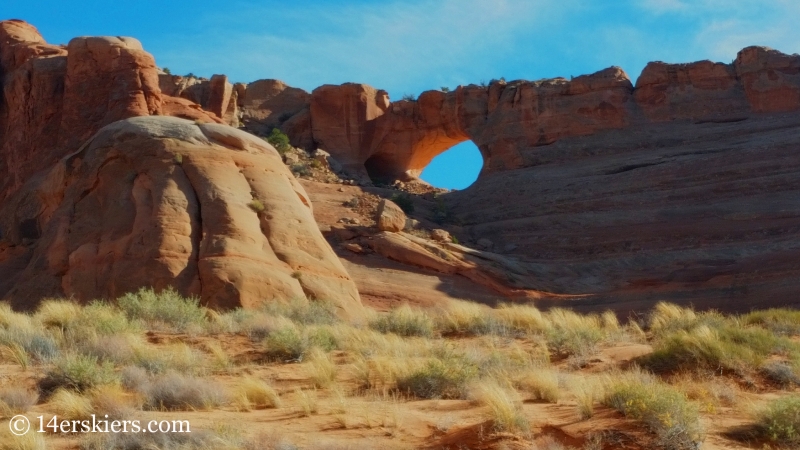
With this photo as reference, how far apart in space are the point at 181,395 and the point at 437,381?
8.08 feet

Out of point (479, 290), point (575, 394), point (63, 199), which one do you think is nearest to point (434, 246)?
point (479, 290)

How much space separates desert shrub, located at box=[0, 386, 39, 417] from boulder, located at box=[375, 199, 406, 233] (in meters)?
20.5

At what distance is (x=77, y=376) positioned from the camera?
28.7 ft

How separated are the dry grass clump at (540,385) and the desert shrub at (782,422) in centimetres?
188

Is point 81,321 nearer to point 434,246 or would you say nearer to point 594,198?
point 434,246

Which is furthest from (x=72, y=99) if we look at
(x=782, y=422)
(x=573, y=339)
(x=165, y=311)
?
(x=782, y=422)

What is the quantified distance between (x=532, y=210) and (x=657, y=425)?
28.7 meters

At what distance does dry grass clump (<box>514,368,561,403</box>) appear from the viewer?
8836 mm

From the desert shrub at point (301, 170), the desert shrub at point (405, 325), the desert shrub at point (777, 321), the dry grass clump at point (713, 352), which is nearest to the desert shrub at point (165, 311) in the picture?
the desert shrub at point (405, 325)

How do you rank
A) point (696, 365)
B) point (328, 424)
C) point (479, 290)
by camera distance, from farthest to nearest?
point (479, 290), point (696, 365), point (328, 424)

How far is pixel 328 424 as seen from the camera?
311 inches

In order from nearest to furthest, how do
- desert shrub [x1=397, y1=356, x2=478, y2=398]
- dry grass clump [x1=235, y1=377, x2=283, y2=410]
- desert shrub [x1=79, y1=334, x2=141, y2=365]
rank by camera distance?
dry grass clump [x1=235, y1=377, x2=283, y2=410] < desert shrub [x1=397, y1=356, x2=478, y2=398] < desert shrub [x1=79, y1=334, x2=141, y2=365]

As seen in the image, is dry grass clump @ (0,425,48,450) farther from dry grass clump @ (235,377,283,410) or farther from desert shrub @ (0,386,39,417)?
dry grass clump @ (235,377,283,410)

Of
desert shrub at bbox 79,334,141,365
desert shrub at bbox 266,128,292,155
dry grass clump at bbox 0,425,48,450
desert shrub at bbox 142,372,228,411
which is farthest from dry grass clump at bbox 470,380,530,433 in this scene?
desert shrub at bbox 266,128,292,155
